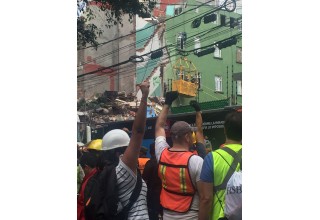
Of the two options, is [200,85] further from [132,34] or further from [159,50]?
[132,34]

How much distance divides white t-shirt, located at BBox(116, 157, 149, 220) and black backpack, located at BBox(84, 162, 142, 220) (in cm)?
2

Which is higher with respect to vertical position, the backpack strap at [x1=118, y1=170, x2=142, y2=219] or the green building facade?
the green building facade

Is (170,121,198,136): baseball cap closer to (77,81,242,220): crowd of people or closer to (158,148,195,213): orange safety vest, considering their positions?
(77,81,242,220): crowd of people

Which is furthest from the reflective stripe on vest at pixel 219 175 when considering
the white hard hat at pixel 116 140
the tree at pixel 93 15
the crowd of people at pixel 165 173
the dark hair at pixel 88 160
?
the tree at pixel 93 15

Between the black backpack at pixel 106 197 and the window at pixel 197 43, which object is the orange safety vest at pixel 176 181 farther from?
the window at pixel 197 43

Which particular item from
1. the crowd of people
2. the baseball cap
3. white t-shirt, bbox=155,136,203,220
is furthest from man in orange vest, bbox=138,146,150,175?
white t-shirt, bbox=155,136,203,220

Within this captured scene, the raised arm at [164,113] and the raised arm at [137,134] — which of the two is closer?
the raised arm at [137,134]

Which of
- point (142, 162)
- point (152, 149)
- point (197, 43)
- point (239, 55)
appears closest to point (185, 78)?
point (197, 43)

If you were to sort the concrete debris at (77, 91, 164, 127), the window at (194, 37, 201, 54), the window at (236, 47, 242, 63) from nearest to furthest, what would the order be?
1. the window at (236, 47, 242, 63)
2. the window at (194, 37, 201, 54)
3. the concrete debris at (77, 91, 164, 127)

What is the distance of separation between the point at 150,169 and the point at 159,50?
787 millimetres

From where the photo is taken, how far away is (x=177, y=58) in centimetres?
344

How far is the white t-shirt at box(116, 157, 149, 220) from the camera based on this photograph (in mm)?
3182

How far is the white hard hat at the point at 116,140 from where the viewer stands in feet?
11.3

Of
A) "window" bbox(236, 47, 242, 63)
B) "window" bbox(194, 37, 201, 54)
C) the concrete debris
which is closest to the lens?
"window" bbox(236, 47, 242, 63)
